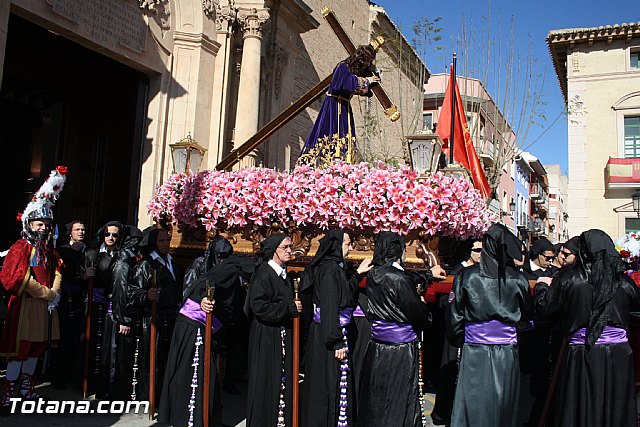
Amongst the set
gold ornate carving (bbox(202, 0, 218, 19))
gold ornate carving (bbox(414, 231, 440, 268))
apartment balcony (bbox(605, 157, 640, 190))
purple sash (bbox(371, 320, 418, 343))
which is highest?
gold ornate carving (bbox(202, 0, 218, 19))

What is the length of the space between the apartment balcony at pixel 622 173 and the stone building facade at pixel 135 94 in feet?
48.6

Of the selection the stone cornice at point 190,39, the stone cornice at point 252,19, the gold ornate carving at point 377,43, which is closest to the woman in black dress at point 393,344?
the gold ornate carving at point 377,43

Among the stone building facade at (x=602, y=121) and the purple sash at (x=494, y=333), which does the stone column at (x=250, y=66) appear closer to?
the purple sash at (x=494, y=333)

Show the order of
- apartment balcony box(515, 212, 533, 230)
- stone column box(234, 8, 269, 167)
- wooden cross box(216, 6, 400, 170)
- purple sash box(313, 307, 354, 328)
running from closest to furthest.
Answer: purple sash box(313, 307, 354, 328) < wooden cross box(216, 6, 400, 170) < stone column box(234, 8, 269, 167) < apartment balcony box(515, 212, 533, 230)

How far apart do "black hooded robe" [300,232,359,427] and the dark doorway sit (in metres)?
8.28

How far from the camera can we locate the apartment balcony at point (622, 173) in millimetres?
21672

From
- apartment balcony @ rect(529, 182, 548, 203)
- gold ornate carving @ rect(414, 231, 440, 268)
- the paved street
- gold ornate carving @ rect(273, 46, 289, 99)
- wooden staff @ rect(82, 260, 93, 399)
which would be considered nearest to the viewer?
the paved street

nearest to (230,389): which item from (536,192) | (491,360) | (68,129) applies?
(491,360)

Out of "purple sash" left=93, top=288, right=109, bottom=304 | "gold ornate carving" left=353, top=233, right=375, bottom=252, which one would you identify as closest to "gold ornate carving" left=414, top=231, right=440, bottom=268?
"gold ornate carving" left=353, top=233, right=375, bottom=252

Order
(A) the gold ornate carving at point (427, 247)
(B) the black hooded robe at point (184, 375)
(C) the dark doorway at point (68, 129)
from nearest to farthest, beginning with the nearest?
(B) the black hooded robe at point (184, 375) < (A) the gold ornate carving at point (427, 247) < (C) the dark doorway at point (68, 129)

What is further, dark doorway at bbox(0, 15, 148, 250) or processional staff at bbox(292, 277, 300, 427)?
dark doorway at bbox(0, 15, 148, 250)

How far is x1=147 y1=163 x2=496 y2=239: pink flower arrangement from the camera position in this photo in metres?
5.80

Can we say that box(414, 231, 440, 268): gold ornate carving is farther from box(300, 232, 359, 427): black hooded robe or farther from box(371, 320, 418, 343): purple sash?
box(371, 320, 418, 343): purple sash

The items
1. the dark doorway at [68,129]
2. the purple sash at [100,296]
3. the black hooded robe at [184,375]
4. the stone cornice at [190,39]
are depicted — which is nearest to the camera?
the black hooded robe at [184,375]
